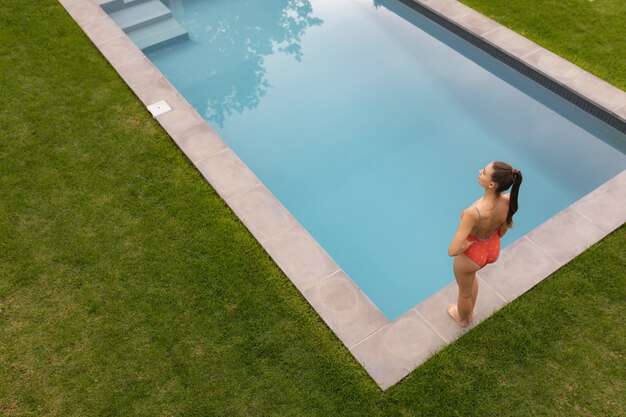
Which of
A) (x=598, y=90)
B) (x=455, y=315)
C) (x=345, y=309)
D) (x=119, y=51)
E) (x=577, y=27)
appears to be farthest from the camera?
(x=577, y=27)

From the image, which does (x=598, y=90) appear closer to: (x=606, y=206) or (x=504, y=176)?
(x=606, y=206)

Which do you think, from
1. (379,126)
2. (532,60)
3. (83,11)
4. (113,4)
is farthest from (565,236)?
(113,4)

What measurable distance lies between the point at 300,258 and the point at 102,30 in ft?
24.7

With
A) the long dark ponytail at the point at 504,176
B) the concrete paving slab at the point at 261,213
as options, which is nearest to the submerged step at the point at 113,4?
the concrete paving slab at the point at 261,213

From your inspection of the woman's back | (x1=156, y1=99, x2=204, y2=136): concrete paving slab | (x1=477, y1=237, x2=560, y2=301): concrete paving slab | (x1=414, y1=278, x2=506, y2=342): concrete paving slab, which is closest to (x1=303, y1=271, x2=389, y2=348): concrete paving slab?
(x1=414, y1=278, x2=506, y2=342): concrete paving slab

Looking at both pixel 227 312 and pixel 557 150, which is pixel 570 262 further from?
pixel 227 312

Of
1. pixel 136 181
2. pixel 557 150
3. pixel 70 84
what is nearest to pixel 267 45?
pixel 70 84

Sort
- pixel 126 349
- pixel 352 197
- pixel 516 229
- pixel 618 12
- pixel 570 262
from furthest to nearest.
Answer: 1. pixel 618 12
2. pixel 352 197
3. pixel 516 229
4. pixel 570 262
5. pixel 126 349

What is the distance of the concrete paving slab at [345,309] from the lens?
6973 mm

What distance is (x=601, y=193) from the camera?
8.54 m

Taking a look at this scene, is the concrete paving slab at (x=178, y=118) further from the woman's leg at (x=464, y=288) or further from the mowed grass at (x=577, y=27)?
the mowed grass at (x=577, y=27)

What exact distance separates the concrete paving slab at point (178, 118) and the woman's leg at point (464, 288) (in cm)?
559

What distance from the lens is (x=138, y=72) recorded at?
Result: 10.6 metres

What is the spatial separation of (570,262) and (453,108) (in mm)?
4688
